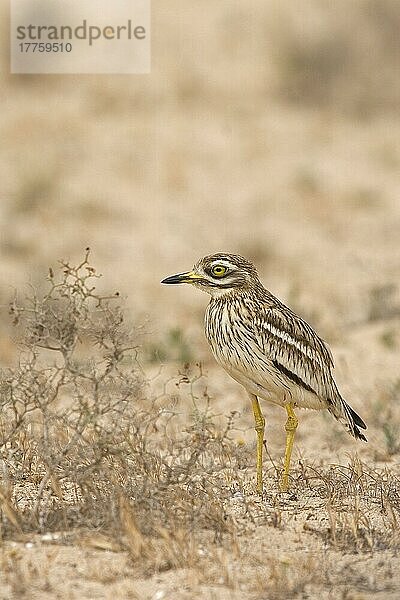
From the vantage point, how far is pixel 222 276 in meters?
5.09

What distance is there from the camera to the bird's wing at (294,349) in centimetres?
494

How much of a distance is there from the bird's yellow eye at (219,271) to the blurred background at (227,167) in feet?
9.04

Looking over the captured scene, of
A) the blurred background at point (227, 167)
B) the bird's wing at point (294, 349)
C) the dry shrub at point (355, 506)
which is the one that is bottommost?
the dry shrub at point (355, 506)

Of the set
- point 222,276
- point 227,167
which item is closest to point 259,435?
point 222,276

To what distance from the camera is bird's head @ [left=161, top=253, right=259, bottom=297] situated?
5.08m

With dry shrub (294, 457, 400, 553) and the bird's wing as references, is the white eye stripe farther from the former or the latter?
dry shrub (294, 457, 400, 553)

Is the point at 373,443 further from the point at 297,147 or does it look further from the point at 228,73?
the point at 228,73

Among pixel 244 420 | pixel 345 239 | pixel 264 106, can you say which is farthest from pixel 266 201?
pixel 244 420
